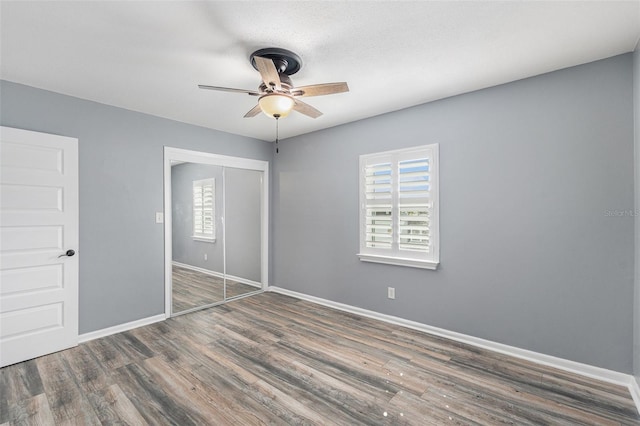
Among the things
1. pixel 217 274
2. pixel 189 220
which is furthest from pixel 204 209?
pixel 217 274

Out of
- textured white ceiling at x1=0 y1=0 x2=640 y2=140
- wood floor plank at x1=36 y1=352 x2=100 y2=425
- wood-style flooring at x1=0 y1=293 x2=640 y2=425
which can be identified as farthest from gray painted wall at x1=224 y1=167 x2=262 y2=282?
wood floor plank at x1=36 y1=352 x2=100 y2=425

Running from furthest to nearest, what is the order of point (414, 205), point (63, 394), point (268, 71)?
point (414, 205) < point (63, 394) < point (268, 71)

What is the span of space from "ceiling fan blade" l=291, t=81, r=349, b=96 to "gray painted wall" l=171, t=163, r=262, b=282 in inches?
96.0

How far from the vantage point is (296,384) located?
2.36 metres

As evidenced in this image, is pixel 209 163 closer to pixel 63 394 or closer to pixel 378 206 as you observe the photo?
pixel 378 206

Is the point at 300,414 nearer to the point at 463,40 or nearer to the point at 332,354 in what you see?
the point at 332,354

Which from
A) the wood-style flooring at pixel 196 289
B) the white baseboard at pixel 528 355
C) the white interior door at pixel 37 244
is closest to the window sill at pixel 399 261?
the white baseboard at pixel 528 355

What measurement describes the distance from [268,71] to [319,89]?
0.44 m

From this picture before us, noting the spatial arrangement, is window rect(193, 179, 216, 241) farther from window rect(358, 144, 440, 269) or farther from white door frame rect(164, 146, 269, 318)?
window rect(358, 144, 440, 269)

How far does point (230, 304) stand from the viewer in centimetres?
439

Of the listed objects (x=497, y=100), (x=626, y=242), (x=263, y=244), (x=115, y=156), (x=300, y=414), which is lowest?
(x=300, y=414)

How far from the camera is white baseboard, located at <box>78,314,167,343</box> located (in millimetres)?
3135

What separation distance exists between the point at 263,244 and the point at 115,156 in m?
2.46

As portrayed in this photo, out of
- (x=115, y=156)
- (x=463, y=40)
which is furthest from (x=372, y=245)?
(x=115, y=156)
